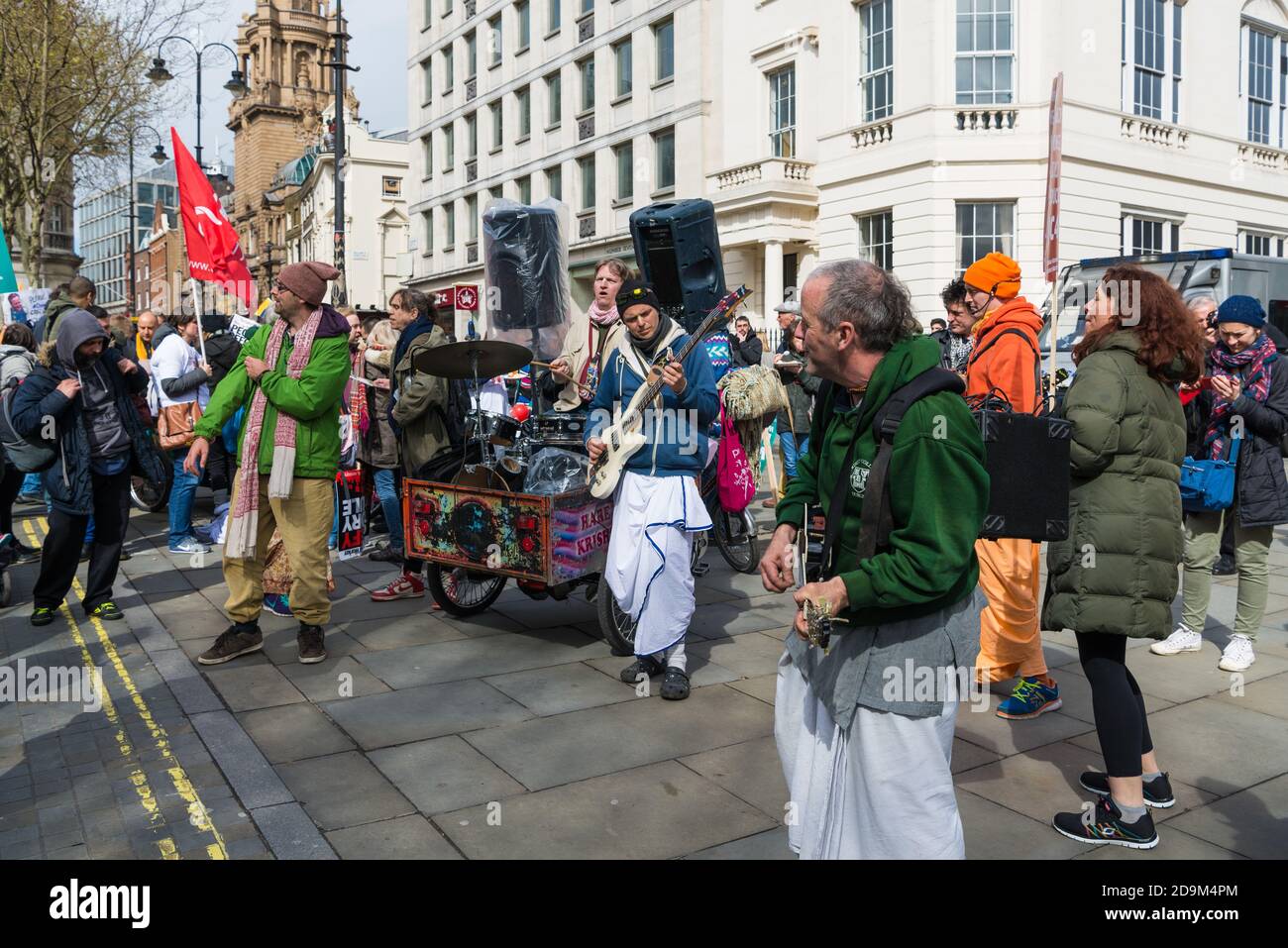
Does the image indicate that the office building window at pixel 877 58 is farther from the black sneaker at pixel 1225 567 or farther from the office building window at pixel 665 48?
the black sneaker at pixel 1225 567

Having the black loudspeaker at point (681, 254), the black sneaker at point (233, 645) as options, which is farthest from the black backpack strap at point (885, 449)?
the black loudspeaker at point (681, 254)

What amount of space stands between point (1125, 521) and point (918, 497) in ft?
5.25

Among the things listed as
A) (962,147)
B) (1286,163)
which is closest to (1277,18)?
(1286,163)

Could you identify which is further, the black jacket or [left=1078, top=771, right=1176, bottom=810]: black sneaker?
the black jacket

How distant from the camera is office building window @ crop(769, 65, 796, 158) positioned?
82.7ft

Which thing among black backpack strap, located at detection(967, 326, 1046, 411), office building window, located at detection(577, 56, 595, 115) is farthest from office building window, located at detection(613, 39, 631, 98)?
black backpack strap, located at detection(967, 326, 1046, 411)

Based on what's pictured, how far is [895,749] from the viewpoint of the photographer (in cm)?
270

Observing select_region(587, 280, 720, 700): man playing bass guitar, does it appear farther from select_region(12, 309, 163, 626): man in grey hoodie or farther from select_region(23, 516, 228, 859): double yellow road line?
select_region(12, 309, 163, 626): man in grey hoodie

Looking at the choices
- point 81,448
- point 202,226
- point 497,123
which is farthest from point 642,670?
point 497,123

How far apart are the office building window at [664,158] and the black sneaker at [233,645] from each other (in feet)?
81.9

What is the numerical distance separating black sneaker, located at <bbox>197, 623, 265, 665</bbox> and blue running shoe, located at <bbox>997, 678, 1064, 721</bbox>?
13.3 ft

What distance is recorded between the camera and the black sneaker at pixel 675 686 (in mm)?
5367

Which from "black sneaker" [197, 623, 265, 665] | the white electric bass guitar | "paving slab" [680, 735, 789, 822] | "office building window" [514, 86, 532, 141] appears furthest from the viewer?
"office building window" [514, 86, 532, 141]
